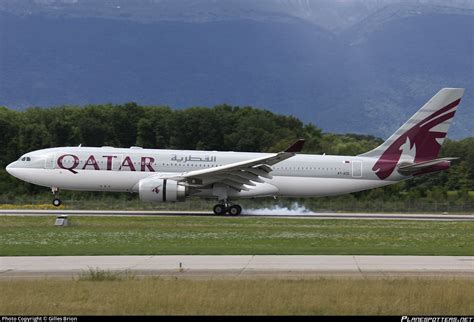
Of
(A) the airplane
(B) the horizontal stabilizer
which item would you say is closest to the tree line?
(A) the airplane

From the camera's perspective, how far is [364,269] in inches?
779

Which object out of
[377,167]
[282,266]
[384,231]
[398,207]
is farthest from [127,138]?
[282,266]

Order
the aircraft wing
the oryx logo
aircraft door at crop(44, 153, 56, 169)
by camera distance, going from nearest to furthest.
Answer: the aircraft wing < aircraft door at crop(44, 153, 56, 169) < the oryx logo

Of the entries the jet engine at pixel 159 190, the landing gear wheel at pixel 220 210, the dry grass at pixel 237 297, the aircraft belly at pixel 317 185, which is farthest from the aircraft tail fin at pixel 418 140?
the dry grass at pixel 237 297

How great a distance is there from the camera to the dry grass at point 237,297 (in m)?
14.1

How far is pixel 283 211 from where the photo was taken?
48.5m

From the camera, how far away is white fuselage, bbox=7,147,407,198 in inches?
1694

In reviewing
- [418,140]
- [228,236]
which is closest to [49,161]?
[228,236]

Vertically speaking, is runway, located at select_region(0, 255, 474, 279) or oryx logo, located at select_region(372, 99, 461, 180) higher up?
oryx logo, located at select_region(372, 99, 461, 180)

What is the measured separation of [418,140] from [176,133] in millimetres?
53169

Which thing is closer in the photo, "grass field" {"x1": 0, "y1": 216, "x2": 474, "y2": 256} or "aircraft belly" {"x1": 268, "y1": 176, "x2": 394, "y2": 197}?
"grass field" {"x1": 0, "y1": 216, "x2": 474, "y2": 256}

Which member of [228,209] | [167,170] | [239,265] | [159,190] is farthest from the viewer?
[167,170]

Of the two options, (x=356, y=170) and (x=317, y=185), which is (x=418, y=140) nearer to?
(x=356, y=170)

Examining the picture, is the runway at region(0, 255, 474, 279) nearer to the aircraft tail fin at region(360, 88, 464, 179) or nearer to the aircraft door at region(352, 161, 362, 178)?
the aircraft door at region(352, 161, 362, 178)
